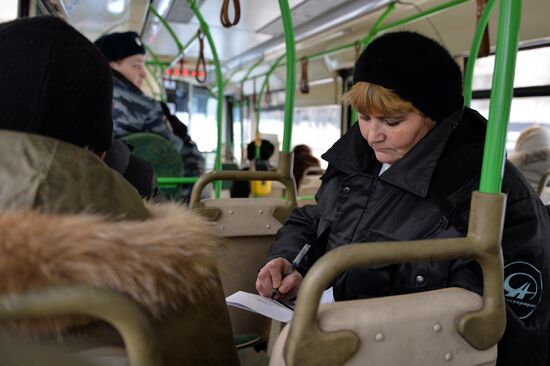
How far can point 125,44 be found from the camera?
8.55 ft

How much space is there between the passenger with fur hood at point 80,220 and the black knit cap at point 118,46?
1998 mm

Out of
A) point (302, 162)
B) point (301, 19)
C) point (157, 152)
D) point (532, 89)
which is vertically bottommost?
point (302, 162)

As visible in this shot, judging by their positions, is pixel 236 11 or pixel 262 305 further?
pixel 236 11

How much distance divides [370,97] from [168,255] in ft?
2.75

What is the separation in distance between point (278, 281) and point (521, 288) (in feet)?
2.02

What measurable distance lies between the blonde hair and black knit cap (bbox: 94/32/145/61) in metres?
1.68

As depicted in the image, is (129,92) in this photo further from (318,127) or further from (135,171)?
(318,127)

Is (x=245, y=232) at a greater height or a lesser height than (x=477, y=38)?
lesser

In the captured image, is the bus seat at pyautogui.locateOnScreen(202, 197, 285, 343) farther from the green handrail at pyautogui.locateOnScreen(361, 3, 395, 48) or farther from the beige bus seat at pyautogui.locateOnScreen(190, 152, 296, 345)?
the green handrail at pyautogui.locateOnScreen(361, 3, 395, 48)

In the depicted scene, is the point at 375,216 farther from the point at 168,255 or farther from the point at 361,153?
the point at 168,255

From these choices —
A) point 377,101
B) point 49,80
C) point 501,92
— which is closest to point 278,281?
point 377,101

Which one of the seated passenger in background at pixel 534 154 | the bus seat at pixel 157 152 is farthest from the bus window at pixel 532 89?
the bus seat at pixel 157 152

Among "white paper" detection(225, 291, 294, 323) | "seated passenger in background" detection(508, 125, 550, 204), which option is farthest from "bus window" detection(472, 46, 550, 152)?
"white paper" detection(225, 291, 294, 323)

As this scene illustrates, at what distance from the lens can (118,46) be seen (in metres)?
2.59
